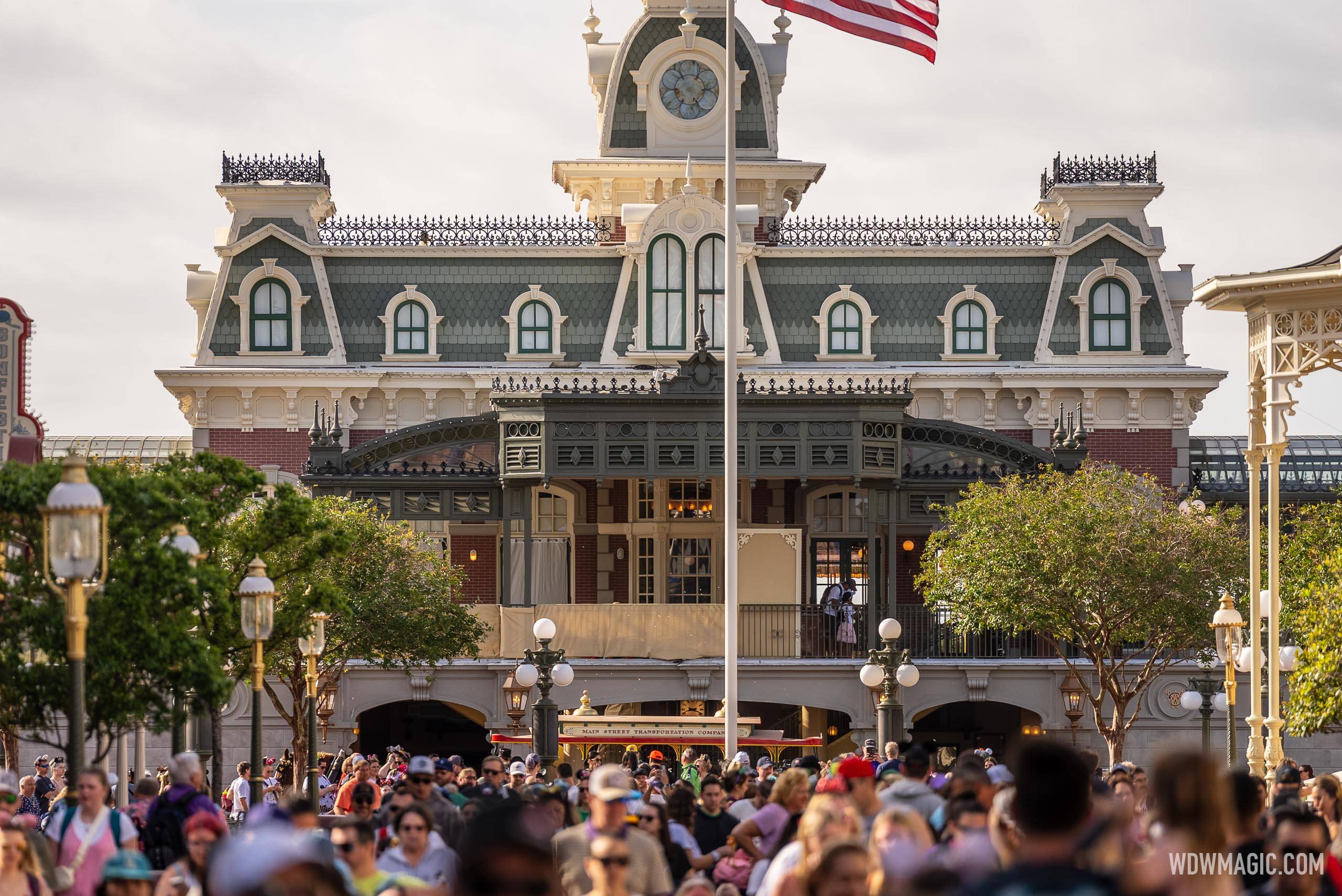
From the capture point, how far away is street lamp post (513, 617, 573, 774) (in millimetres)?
28406

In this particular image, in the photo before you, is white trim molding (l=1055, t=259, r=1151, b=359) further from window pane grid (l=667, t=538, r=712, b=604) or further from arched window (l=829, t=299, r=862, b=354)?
window pane grid (l=667, t=538, r=712, b=604)

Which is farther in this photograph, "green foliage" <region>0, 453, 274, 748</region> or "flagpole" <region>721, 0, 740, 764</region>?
"flagpole" <region>721, 0, 740, 764</region>

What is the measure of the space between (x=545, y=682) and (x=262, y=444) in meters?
14.8

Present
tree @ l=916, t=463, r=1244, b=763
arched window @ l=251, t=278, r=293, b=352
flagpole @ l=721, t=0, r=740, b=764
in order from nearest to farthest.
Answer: flagpole @ l=721, t=0, r=740, b=764 → tree @ l=916, t=463, r=1244, b=763 → arched window @ l=251, t=278, r=293, b=352

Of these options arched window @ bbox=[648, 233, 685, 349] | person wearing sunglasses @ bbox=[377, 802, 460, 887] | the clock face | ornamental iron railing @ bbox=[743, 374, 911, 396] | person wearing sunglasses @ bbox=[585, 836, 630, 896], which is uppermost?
the clock face

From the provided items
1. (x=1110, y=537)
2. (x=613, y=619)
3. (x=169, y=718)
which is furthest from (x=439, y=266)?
(x=169, y=718)

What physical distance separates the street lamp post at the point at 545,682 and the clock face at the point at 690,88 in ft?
54.4

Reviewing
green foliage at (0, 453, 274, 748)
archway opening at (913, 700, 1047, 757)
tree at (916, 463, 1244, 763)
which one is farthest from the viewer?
archway opening at (913, 700, 1047, 757)

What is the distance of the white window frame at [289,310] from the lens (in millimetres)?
42250

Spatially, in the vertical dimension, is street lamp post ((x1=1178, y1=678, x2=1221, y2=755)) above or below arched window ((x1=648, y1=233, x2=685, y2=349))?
below

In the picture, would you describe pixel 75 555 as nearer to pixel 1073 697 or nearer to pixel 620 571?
pixel 1073 697

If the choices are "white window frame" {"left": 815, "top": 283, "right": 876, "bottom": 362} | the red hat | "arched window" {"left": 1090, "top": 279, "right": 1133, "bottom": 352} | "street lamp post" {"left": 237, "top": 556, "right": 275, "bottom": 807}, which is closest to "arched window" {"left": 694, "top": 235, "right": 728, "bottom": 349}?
"white window frame" {"left": 815, "top": 283, "right": 876, "bottom": 362}

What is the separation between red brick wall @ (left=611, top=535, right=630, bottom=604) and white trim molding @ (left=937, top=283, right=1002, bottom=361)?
8.12m

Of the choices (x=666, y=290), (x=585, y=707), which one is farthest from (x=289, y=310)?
(x=585, y=707)
